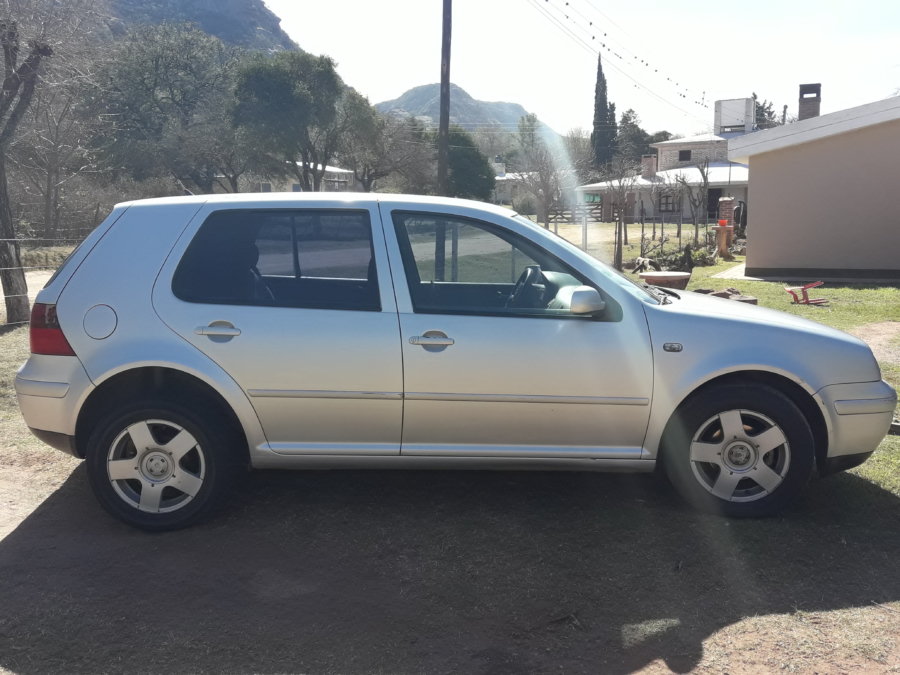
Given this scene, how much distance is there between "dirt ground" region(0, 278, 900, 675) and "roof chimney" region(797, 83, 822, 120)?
22.4 meters

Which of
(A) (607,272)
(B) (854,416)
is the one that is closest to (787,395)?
(B) (854,416)

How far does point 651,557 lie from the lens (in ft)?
12.3

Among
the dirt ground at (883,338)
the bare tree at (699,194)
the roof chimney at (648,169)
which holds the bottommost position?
the dirt ground at (883,338)

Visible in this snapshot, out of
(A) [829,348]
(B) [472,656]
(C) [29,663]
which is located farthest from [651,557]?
(C) [29,663]

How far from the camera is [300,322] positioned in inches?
157

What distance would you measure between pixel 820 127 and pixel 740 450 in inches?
538

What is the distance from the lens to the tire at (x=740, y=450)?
4.01m

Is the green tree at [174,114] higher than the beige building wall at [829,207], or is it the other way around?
the green tree at [174,114]

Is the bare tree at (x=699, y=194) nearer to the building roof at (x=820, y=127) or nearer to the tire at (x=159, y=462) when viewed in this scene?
the building roof at (x=820, y=127)

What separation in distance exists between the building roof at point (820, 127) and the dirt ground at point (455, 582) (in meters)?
12.7

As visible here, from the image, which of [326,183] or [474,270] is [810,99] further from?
[326,183]

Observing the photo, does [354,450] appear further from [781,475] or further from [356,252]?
[781,475]

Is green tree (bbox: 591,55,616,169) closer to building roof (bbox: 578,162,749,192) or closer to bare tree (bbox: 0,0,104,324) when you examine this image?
building roof (bbox: 578,162,749,192)

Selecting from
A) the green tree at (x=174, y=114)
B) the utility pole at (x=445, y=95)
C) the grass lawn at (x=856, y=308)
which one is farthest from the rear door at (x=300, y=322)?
the green tree at (x=174, y=114)
